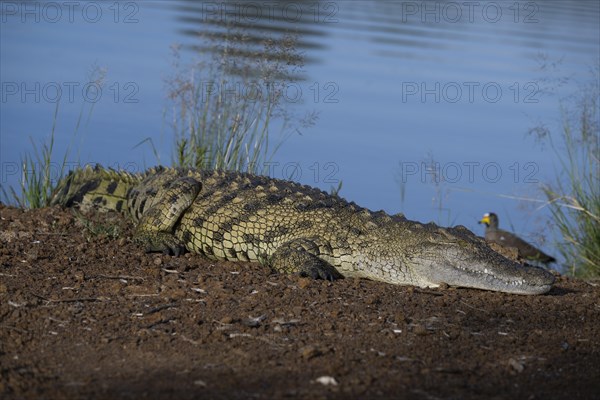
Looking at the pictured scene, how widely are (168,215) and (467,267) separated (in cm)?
248

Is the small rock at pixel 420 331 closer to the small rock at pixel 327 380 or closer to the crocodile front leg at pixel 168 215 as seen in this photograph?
the small rock at pixel 327 380

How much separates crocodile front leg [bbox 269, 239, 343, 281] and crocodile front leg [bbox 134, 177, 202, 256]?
889 millimetres

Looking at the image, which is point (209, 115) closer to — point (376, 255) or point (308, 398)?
point (376, 255)

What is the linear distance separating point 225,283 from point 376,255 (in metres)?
1.33

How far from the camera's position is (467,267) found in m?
7.33

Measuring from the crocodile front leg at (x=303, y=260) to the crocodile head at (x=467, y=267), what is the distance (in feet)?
2.12

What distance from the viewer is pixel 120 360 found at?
521 cm

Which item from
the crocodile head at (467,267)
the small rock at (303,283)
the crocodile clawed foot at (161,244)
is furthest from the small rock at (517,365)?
the crocodile clawed foot at (161,244)

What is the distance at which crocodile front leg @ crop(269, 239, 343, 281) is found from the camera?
745 centimetres

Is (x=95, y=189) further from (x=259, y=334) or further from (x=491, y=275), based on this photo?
(x=259, y=334)

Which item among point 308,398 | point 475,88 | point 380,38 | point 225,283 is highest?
point 380,38

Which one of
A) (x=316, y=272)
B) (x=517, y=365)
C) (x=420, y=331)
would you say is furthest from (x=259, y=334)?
(x=316, y=272)

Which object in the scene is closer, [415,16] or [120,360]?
[120,360]

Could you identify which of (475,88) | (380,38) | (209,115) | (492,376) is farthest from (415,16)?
(492,376)
